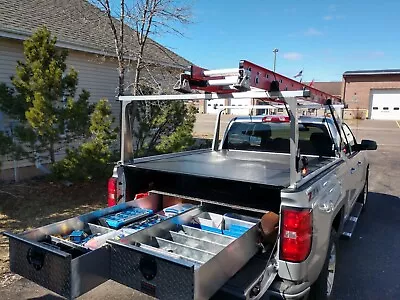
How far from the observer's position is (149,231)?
271 cm

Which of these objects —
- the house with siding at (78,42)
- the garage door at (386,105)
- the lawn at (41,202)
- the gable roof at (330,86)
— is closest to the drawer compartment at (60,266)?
the lawn at (41,202)

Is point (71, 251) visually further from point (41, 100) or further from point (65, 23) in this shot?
point (65, 23)

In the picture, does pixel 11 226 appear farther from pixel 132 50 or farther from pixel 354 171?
pixel 132 50

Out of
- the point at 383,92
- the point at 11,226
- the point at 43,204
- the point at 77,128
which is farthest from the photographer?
the point at 383,92

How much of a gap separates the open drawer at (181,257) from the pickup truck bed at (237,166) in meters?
0.41

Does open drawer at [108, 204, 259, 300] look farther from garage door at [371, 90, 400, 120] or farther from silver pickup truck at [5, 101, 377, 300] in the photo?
garage door at [371, 90, 400, 120]

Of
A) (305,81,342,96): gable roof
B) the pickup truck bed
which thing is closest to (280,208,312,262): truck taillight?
the pickup truck bed

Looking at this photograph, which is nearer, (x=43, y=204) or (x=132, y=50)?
(x=43, y=204)

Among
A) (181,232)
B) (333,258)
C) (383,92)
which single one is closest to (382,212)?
(333,258)

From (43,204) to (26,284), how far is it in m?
2.78

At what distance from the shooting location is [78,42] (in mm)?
8852

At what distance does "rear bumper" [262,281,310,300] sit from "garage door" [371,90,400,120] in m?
46.2

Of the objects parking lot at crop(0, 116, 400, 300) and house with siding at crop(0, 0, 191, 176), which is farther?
house with siding at crop(0, 0, 191, 176)

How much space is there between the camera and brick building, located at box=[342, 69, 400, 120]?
4193 centimetres
